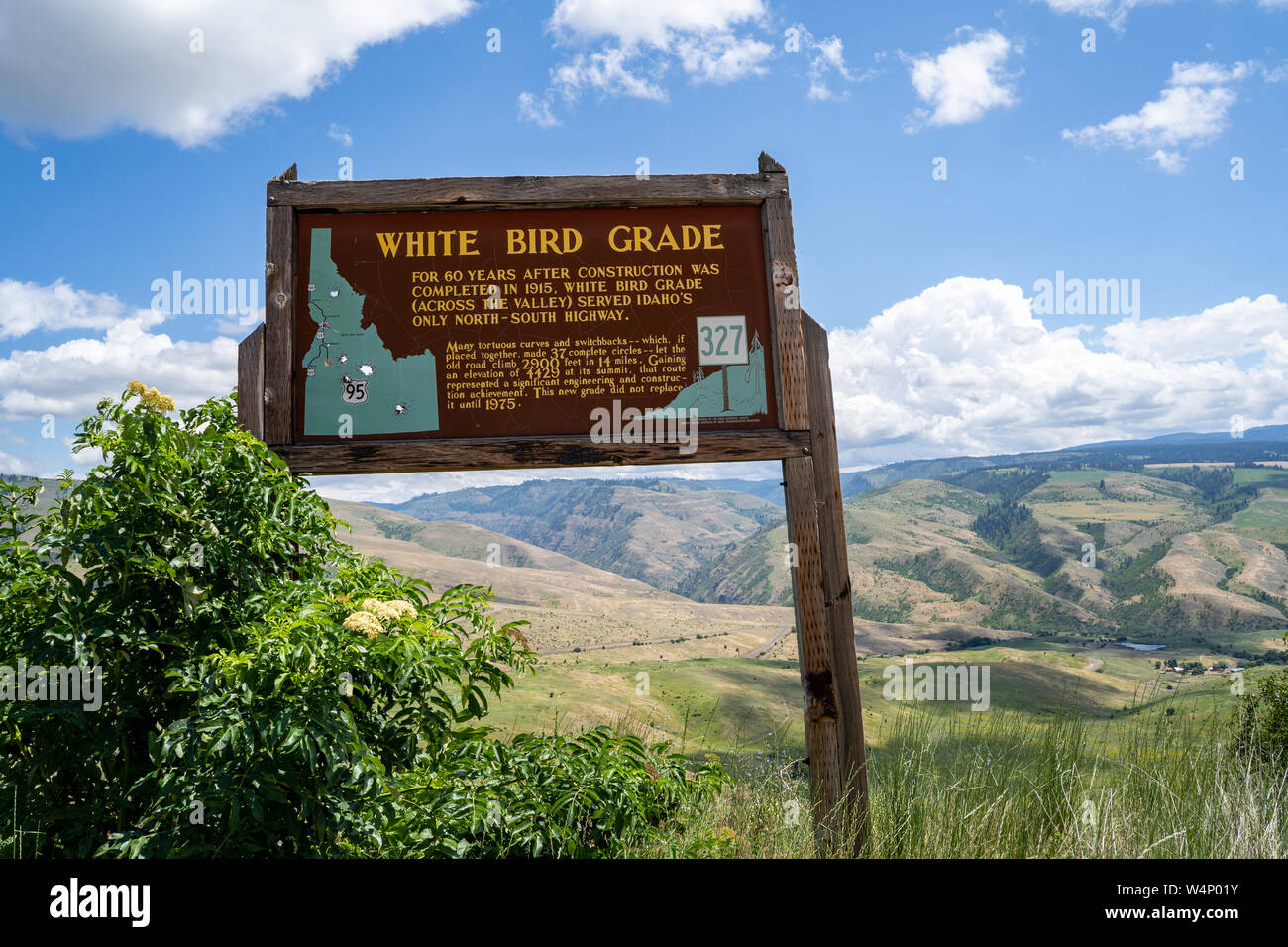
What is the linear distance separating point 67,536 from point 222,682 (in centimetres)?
102

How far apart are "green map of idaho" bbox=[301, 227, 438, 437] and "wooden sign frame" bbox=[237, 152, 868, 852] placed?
130 millimetres

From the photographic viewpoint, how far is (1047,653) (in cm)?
11344
